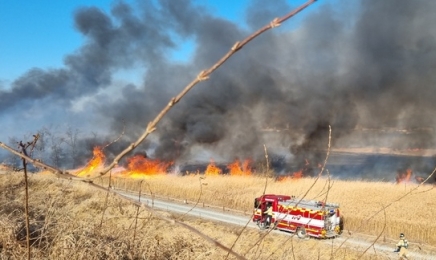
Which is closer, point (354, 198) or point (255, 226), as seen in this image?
point (255, 226)

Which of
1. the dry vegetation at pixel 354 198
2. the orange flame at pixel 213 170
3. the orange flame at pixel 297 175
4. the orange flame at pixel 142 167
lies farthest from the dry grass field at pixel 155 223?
the orange flame at pixel 213 170

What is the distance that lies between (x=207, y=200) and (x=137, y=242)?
2392cm

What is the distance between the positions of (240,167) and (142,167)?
1249cm

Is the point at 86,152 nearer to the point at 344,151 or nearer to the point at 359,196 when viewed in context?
the point at 359,196

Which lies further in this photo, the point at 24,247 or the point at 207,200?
the point at 207,200

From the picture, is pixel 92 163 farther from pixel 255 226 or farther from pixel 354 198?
pixel 354 198

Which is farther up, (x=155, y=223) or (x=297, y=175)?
(x=297, y=175)

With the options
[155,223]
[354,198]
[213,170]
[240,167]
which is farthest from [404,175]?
[155,223]

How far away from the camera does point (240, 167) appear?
46.6 metres

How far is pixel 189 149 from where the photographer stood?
166 ft

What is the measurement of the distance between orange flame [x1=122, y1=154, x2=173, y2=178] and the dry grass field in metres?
6.16

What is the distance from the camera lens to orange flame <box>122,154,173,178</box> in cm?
3928

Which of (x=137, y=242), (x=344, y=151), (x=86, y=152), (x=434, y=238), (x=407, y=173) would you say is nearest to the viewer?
(x=137, y=242)

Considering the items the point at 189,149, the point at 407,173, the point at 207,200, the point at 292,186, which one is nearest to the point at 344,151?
the point at 407,173
